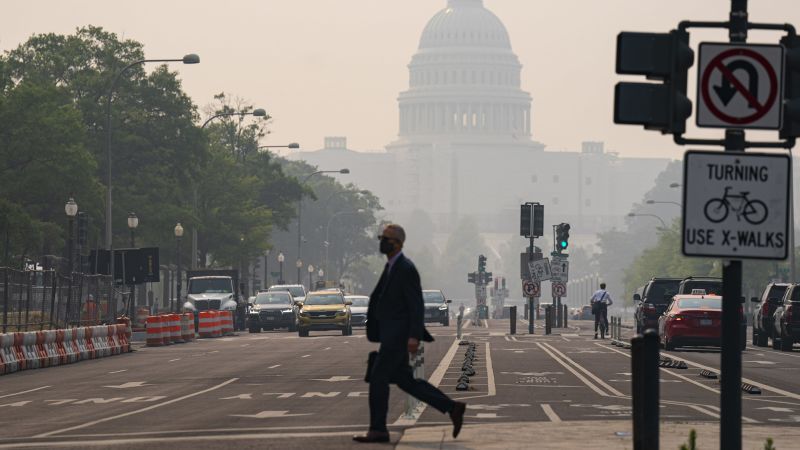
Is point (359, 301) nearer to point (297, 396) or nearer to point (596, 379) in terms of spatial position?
point (596, 379)

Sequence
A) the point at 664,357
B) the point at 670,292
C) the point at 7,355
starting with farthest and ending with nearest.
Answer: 1. the point at 670,292
2. the point at 664,357
3. the point at 7,355

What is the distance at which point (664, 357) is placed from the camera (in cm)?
3875

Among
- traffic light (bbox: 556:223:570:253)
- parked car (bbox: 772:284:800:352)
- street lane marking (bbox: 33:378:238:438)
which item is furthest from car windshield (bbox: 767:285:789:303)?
street lane marking (bbox: 33:378:238:438)

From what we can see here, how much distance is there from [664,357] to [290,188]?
2662 inches

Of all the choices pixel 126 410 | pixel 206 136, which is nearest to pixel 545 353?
pixel 126 410

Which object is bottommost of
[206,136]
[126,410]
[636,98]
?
[126,410]

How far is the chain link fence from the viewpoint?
43.7 meters

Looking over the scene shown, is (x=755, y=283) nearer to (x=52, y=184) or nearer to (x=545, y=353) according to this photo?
(x=52, y=184)

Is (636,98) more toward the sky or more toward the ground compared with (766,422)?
more toward the sky

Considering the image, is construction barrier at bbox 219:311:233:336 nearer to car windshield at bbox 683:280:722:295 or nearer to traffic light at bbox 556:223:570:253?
traffic light at bbox 556:223:570:253

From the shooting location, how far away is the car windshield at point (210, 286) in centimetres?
7201

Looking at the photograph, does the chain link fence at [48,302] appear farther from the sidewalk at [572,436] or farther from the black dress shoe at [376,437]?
the black dress shoe at [376,437]

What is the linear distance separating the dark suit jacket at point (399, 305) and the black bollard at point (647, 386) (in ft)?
12.0

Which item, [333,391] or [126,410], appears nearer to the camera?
[126,410]
